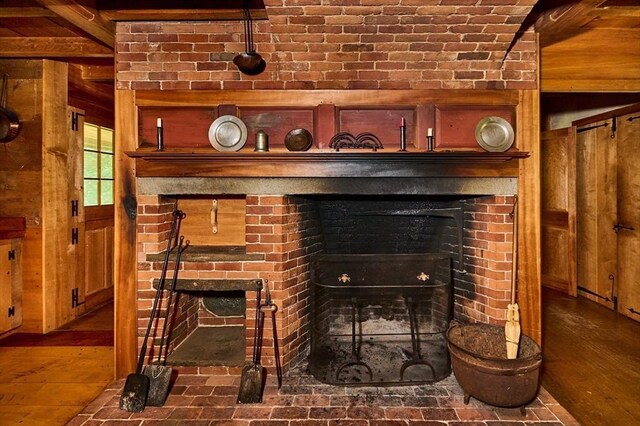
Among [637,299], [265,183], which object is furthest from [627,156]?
[265,183]

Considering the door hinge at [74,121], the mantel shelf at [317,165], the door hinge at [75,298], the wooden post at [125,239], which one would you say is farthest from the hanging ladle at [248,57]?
the door hinge at [75,298]

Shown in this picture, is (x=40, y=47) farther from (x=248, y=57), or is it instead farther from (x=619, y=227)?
(x=619, y=227)

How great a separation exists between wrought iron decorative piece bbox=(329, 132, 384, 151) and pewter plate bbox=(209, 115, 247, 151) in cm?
62

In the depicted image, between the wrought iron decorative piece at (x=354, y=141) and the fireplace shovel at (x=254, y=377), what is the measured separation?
3.56 ft

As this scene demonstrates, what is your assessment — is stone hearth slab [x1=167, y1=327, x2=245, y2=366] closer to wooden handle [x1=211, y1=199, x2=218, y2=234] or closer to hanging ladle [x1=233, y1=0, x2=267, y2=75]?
wooden handle [x1=211, y1=199, x2=218, y2=234]

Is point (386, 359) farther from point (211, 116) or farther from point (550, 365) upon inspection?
point (211, 116)

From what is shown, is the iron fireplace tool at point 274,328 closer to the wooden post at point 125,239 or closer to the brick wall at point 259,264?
the brick wall at point 259,264

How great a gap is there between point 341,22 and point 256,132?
0.89 meters

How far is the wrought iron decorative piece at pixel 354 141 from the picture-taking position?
2404 mm

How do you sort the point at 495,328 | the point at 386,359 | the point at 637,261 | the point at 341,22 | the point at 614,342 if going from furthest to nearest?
1. the point at 637,261
2. the point at 614,342
3. the point at 386,359
4. the point at 495,328
5. the point at 341,22

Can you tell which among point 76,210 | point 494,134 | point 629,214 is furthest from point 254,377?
point 629,214

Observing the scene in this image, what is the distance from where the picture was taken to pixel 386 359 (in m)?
2.56

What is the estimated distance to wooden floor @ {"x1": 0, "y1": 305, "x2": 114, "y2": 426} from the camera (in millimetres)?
2149

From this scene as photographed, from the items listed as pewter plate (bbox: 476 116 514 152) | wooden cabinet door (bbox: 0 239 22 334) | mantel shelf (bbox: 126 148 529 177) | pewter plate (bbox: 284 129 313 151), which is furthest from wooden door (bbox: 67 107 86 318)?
pewter plate (bbox: 476 116 514 152)
